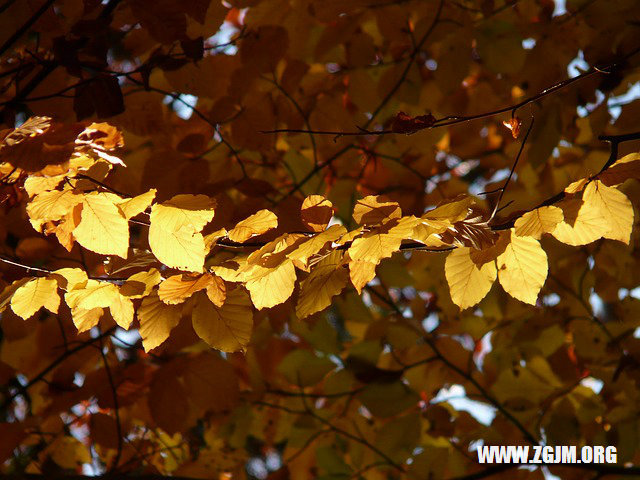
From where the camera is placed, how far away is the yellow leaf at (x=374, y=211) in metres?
0.66

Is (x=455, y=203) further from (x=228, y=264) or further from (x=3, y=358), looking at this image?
(x=3, y=358)

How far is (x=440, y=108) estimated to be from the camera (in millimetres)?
1740

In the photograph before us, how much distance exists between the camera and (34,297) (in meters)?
0.74

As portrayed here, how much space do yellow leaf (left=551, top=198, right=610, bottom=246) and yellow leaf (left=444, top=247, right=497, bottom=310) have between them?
0.37 ft

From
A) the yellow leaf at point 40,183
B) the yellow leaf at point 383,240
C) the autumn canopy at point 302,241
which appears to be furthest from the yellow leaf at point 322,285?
the yellow leaf at point 40,183

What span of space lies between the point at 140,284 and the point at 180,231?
4.6 inches

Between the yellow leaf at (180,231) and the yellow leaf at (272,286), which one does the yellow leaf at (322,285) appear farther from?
the yellow leaf at (180,231)

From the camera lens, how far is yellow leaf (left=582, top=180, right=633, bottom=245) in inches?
26.3

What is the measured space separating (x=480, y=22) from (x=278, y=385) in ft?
3.53

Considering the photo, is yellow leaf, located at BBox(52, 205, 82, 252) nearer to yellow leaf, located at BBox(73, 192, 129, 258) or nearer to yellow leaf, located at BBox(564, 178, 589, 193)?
yellow leaf, located at BBox(73, 192, 129, 258)

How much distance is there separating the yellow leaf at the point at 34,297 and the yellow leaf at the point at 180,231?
177 mm

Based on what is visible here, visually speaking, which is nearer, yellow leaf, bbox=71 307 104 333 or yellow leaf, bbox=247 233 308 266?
yellow leaf, bbox=247 233 308 266

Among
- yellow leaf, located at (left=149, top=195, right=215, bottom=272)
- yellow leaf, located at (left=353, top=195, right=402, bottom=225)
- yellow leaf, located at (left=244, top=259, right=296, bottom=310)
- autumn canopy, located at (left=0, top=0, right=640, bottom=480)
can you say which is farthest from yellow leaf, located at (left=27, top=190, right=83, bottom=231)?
yellow leaf, located at (left=353, top=195, right=402, bottom=225)

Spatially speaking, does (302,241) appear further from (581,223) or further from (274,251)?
(581,223)
